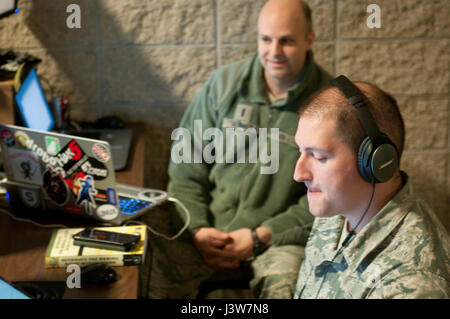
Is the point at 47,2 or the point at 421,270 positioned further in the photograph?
the point at 47,2

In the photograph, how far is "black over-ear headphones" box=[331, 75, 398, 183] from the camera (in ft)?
2.89

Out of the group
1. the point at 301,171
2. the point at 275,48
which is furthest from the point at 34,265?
the point at 275,48

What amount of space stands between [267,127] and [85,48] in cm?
79

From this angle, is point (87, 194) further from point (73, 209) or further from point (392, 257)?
point (392, 257)

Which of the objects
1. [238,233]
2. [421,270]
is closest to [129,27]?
[238,233]

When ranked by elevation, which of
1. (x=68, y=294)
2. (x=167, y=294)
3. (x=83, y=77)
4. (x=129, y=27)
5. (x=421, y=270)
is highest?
(x=129, y=27)

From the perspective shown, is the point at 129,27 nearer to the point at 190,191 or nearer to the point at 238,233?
the point at 190,191

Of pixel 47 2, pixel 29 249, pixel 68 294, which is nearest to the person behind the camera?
pixel 68 294

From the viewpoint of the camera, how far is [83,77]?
2158 millimetres

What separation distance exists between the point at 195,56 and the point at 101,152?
971 millimetres

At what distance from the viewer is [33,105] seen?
1.83m

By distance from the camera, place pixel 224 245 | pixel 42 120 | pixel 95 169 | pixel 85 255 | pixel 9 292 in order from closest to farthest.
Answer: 1. pixel 9 292
2. pixel 85 255
3. pixel 95 169
4. pixel 224 245
5. pixel 42 120

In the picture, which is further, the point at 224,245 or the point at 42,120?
the point at 42,120

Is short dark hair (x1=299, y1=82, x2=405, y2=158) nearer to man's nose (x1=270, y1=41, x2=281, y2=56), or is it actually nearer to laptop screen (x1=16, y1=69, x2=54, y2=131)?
man's nose (x1=270, y1=41, x2=281, y2=56)
